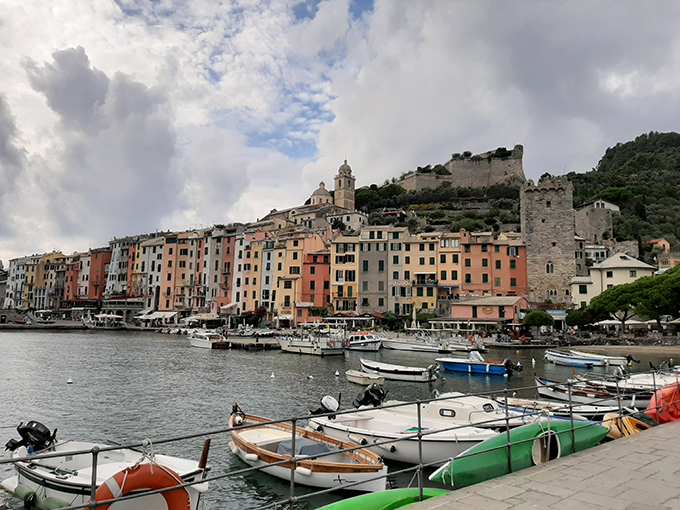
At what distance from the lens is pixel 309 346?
42.6 metres

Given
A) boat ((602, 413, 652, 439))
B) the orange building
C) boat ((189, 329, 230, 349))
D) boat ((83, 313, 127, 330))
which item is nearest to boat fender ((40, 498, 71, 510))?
boat ((602, 413, 652, 439))

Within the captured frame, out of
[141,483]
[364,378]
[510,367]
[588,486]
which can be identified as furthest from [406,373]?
[141,483]

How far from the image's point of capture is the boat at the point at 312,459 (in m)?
10.4

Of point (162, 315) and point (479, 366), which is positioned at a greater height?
point (162, 315)

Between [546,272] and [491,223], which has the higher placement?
[491,223]

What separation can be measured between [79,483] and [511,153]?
4717 inches

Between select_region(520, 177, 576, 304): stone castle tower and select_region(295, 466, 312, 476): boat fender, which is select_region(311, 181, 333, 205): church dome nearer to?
select_region(520, 177, 576, 304): stone castle tower

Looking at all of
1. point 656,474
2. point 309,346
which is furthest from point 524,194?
point 656,474

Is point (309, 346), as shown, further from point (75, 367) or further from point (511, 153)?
point (511, 153)

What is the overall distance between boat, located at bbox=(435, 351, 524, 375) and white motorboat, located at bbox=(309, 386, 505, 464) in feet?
52.3

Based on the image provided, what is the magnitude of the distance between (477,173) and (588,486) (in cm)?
11737

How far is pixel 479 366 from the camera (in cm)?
3166

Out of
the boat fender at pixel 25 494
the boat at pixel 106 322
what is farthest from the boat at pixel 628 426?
the boat at pixel 106 322

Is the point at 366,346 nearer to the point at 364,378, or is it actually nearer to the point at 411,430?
the point at 364,378
